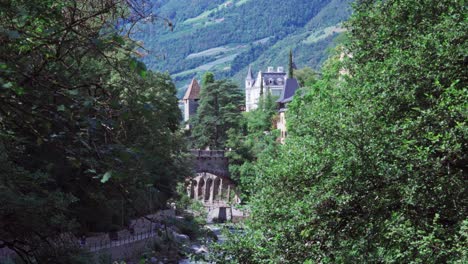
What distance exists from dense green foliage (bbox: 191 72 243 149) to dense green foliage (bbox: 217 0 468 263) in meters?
54.8

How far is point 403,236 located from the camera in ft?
42.2

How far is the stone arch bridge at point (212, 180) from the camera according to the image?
214ft

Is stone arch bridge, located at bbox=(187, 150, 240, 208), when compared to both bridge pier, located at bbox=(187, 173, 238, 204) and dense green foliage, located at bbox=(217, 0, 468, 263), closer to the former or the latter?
bridge pier, located at bbox=(187, 173, 238, 204)

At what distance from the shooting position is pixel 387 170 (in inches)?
572

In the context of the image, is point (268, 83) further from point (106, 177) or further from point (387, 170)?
point (106, 177)

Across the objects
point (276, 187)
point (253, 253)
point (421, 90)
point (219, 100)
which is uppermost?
point (219, 100)

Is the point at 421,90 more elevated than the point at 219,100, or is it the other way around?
the point at 219,100

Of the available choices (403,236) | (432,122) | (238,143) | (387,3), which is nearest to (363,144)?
(432,122)

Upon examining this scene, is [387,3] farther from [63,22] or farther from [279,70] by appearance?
[279,70]

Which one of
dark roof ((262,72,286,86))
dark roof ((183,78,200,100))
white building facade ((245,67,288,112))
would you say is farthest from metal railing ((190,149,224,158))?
dark roof ((262,72,286,86))

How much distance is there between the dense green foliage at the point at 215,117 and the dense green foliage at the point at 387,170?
5485 cm

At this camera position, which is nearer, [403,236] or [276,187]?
[403,236]

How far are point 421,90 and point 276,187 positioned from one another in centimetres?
411

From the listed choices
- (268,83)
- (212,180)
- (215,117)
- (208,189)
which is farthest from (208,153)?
(268,83)
